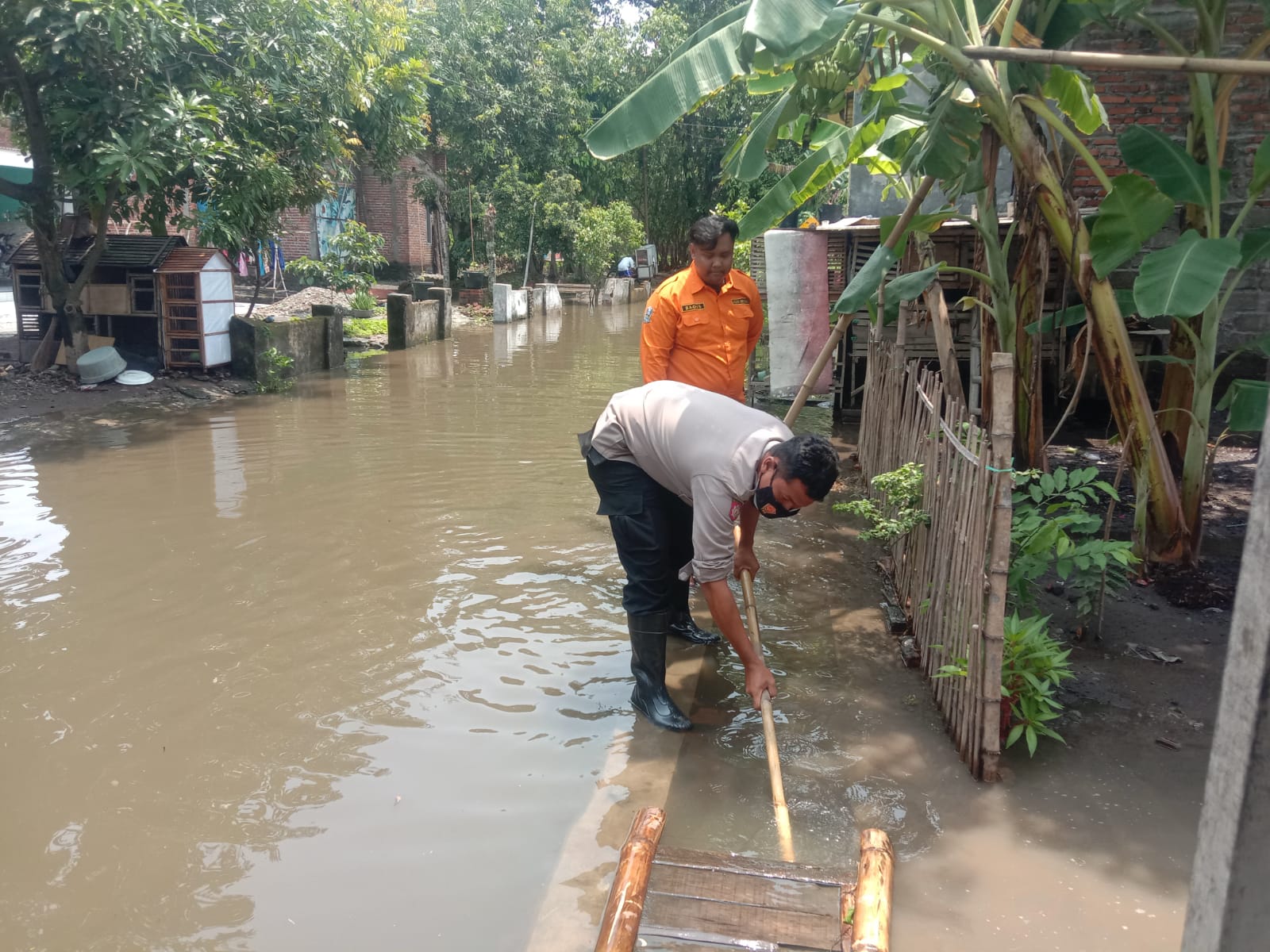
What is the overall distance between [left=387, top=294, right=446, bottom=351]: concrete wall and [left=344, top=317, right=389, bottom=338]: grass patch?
658mm

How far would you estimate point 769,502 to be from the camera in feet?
10.8

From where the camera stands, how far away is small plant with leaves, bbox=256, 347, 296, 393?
1175cm

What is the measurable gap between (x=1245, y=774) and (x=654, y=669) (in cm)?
254

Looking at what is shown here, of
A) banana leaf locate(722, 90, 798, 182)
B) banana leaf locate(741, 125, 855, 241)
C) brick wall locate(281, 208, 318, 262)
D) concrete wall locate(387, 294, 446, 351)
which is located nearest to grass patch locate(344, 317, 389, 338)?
concrete wall locate(387, 294, 446, 351)

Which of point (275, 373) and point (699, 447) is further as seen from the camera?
point (275, 373)

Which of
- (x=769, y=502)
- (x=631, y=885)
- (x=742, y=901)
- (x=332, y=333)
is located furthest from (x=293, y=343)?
(x=742, y=901)

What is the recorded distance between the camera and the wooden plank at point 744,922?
2732 mm

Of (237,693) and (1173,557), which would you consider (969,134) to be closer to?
(1173,557)

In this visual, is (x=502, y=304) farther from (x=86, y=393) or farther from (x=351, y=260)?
(x=86, y=393)

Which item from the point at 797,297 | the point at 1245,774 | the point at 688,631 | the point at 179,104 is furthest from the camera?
the point at 179,104

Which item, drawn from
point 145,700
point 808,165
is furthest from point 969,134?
point 145,700

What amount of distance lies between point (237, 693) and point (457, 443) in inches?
197

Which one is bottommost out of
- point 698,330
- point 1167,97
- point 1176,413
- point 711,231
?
point 1176,413

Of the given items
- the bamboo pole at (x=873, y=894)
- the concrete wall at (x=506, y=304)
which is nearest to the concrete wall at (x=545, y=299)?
the concrete wall at (x=506, y=304)
